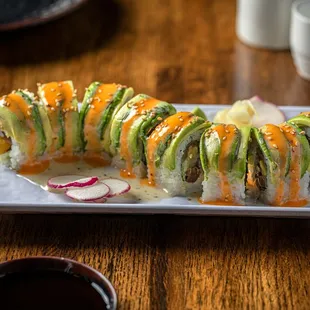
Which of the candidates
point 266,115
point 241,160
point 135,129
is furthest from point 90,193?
point 266,115

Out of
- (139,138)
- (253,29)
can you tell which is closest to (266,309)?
(139,138)

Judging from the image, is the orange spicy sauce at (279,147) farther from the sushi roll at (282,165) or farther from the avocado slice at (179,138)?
the avocado slice at (179,138)

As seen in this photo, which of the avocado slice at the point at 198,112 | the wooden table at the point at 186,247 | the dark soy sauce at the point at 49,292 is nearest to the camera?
the dark soy sauce at the point at 49,292

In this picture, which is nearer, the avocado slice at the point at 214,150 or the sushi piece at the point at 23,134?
the avocado slice at the point at 214,150

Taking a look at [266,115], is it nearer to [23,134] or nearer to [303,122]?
[303,122]

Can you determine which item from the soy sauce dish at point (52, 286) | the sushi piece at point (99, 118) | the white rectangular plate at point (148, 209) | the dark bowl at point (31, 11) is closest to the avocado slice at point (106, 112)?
the sushi piece at point (99, 118)
